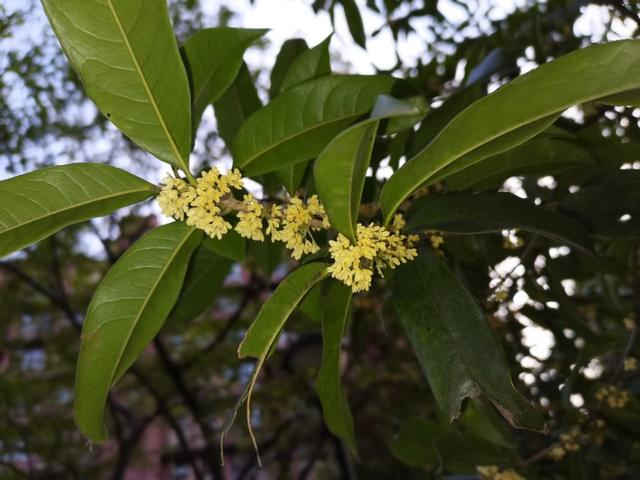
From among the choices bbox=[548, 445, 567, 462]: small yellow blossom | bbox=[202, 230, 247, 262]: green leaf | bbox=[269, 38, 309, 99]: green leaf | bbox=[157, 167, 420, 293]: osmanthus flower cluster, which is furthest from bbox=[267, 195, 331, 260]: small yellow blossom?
bbox=[548, 445, 567, 462]: small yellow blossom

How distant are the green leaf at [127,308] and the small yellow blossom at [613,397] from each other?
1144 mm

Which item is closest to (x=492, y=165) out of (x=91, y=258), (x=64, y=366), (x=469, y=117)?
(x=469, y=117)

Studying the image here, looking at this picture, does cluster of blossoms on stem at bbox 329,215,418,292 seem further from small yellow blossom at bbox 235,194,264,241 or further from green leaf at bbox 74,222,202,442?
green leaf at bbox 74,222,202,442

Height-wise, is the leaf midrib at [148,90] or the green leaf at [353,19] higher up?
the green leaf at [353,19]

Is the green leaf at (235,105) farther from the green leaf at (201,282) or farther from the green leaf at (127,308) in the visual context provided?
the green leaf at (127,308)

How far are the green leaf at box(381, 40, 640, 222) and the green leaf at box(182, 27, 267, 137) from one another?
44cm

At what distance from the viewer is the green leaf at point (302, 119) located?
985 mm

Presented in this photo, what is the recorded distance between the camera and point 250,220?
3.02ft

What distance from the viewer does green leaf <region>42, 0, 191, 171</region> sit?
86 centimetres

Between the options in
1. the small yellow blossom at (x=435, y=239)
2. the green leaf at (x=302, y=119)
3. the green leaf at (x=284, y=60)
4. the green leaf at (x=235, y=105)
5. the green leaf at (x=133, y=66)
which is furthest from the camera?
the green leaf at (x=284, y=60)

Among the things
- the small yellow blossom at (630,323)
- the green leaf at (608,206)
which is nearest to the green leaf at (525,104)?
the green leaf at (608,206)

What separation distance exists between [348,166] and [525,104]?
216mm

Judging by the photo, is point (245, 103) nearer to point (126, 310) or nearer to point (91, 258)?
point (126, 310)

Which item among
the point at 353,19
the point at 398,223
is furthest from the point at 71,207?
the point at 353,19
